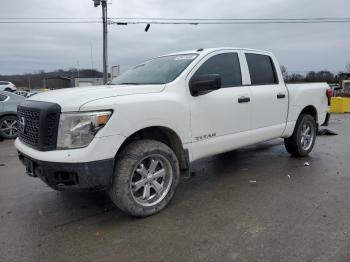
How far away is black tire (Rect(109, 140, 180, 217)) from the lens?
11.6 feet

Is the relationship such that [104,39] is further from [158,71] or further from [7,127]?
[158,71]

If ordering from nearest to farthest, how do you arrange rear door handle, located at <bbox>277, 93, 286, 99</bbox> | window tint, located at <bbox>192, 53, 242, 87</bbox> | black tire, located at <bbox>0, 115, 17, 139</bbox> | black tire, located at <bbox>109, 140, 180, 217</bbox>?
black tire, located at <bbox>109, 140, 180, 217</bbox>
window tint, located at <bbox>192, 53, 242, 87</bbox>
rear door handle, located at <bbox>277, 93, 286, 99</bbox>
black tire, located at <bbox>0, 115, 17, 139</bbox>

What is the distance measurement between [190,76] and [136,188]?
1.53m

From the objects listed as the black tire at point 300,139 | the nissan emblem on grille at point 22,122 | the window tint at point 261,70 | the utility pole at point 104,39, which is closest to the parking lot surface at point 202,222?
the black tire at point 300,139

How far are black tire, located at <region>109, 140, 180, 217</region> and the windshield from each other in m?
0.95

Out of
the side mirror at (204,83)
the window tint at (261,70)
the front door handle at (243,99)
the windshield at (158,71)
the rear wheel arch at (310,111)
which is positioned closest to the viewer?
the side mirror at (204,83)

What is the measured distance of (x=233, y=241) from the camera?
323 cm

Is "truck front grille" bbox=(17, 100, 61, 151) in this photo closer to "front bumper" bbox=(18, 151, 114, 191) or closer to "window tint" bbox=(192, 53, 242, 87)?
"front bumper" bbox=(18, 151, 114, 191)

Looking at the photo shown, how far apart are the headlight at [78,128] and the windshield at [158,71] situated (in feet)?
4.13

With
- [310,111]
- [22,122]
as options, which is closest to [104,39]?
[310,111]

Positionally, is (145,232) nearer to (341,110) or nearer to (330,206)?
(330,206)

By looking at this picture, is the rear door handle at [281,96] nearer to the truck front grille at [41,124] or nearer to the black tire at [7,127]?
the truck front grille at [41,124]

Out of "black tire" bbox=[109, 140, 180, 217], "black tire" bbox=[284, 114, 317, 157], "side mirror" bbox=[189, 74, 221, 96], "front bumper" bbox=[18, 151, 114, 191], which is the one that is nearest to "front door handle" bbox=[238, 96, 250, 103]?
"side mirror" bbox=[189, 74, 221, 96]

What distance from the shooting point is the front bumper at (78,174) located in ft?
10.7
